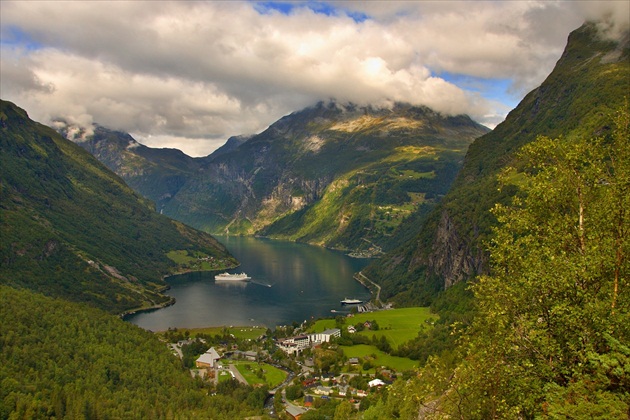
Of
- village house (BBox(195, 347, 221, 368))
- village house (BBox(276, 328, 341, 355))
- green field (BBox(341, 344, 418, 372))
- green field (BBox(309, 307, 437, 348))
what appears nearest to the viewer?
green field (BBox(341, 344, 418, 372))

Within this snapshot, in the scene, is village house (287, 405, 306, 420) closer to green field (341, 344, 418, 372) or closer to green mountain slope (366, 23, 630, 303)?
green field (341, 344, 418, 372)

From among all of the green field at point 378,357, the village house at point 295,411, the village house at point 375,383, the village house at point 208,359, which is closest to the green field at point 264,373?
the village house at point 208,359

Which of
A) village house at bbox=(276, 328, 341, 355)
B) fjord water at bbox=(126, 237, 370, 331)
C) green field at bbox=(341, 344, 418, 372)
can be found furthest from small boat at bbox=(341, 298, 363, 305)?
green field at bbox=(341, 344, 418, 372)

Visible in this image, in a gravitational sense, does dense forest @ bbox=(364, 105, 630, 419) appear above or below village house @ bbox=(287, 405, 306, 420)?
above

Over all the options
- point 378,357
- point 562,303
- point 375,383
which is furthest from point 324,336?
point 562,303

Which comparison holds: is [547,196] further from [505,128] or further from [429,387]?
[505,128]

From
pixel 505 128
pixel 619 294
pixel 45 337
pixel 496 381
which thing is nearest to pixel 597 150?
pixel 619 294

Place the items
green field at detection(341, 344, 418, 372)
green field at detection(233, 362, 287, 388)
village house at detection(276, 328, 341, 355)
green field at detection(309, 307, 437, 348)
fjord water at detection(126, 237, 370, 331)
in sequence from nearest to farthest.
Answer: green field at detection(233, 362, 287, 388)
green field at detection(341, 344, 418, 372)
village house at detection(276, 328, 341, 355)
green field at detection(309, 307, 437, 348)
fjord water at detection(126, 237, 370, 331)
